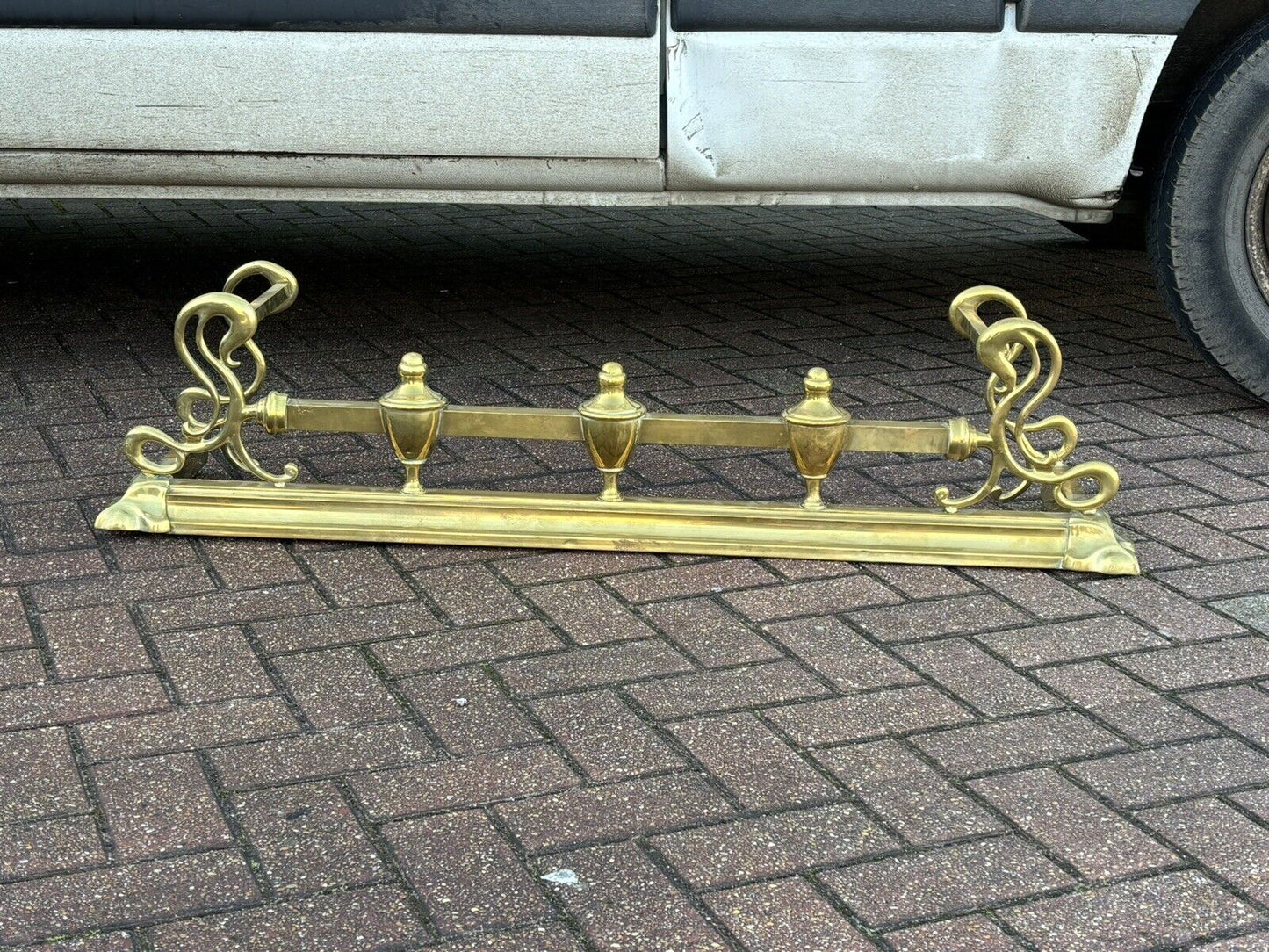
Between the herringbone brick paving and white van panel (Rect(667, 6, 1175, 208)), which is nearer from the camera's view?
the herringbone brick paving

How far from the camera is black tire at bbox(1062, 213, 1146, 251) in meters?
5.25

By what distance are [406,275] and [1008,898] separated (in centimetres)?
333

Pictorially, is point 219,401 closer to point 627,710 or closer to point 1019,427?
point 627,710

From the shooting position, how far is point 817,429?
2656mm

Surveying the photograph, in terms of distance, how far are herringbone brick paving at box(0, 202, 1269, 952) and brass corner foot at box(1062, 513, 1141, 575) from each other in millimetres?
45

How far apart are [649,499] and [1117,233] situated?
124 inches

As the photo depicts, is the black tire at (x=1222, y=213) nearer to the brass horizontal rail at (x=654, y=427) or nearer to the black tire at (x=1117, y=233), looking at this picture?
the brass horizontal rail at (x=654, y=427)

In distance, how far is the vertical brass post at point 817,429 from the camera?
2.66m

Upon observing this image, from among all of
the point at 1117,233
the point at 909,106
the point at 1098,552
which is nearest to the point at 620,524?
the point at 1098,552

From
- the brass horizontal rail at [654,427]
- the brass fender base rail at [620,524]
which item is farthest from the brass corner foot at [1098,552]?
the brass horizontal rail at [654,427]

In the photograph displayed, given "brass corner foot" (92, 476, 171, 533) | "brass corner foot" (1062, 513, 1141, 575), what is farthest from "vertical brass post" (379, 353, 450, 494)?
"brass corner foot" (1062, 513, 1141, 575)

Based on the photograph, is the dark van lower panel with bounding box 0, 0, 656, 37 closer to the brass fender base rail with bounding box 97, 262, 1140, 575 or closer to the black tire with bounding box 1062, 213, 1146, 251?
the brass fender base rail with bounding box 97, 262, 1140, 575

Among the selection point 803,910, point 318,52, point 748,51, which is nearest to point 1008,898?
point 803,910

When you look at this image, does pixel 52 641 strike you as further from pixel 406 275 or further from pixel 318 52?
pixel 406 275
